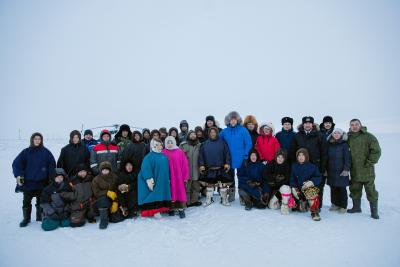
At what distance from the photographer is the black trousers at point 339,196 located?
→ 5.47 metres

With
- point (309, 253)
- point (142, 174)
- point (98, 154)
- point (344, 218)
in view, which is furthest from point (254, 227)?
point (98, 154)

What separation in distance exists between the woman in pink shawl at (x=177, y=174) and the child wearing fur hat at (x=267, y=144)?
1827mm

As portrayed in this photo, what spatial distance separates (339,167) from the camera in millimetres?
5398

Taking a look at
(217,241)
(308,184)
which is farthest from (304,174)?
(217,241)

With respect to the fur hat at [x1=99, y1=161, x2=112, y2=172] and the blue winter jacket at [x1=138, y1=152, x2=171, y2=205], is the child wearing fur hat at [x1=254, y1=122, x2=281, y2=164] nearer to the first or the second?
the blue winter jacket at [x1=138, y1=152, x2=171, y2=205]

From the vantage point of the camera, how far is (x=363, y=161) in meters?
5.39

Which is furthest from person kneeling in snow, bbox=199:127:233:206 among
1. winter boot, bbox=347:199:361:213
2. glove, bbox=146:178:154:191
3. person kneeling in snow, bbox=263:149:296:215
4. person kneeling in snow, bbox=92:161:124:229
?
winter boot, bbox=347:199:361:213

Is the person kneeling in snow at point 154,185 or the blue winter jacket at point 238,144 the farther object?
the blue winter jacket at point 238,144

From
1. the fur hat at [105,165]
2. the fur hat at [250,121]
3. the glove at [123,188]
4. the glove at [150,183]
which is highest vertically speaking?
the fur hat at [250,121]

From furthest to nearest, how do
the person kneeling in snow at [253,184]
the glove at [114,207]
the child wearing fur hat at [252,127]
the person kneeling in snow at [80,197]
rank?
the child wearing fur hat at [252,127] < the person kneeling in snow at [253,184] < the glove at [114,207] < the person kneeling in snow at [80,197]

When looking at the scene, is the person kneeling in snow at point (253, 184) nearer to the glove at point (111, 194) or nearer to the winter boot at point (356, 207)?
the winter boot at point (356, 207)

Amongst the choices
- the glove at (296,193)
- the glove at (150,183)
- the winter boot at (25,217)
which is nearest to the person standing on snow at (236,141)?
the glove at (296,193)

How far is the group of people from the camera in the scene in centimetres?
519

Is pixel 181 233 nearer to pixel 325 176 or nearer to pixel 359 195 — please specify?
pixel 325 176
